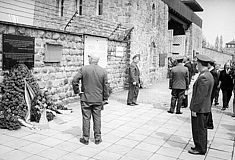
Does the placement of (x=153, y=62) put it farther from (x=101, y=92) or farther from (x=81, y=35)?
(x=101, y=92)

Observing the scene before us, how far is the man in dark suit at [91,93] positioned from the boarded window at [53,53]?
2.98 m

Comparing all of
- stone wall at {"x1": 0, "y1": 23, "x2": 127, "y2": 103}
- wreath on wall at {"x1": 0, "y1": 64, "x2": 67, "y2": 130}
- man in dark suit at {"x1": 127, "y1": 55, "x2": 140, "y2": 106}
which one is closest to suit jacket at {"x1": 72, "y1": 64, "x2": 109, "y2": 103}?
wreath on wall at {"x1": 0, "y1": 64, "x2": 67, "y2": 130}

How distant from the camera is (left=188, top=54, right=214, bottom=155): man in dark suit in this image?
465 centimetres

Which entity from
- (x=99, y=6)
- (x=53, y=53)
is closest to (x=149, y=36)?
(x=99, y=6)

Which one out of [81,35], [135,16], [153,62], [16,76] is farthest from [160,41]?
[16,76]

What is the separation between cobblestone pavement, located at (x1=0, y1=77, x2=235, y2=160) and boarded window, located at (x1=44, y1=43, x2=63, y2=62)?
1.81 meters

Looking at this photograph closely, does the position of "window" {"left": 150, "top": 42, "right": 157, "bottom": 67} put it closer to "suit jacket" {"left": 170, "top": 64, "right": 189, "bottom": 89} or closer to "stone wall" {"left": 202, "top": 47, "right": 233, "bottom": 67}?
"suit jacket" {"left": 170, "top": 64, "right": 189, "bottom": 89}

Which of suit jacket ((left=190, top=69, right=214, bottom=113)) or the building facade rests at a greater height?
the building facade

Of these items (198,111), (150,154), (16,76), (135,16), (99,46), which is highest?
(135,16)

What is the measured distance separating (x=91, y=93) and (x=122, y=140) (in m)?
1.26

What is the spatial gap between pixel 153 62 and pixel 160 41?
6.38 feet

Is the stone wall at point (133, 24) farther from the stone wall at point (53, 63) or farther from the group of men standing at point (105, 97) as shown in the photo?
the group of men standing at point (105, 97)

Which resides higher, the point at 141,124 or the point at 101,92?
the point at 101,92

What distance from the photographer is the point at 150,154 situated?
182 inches
